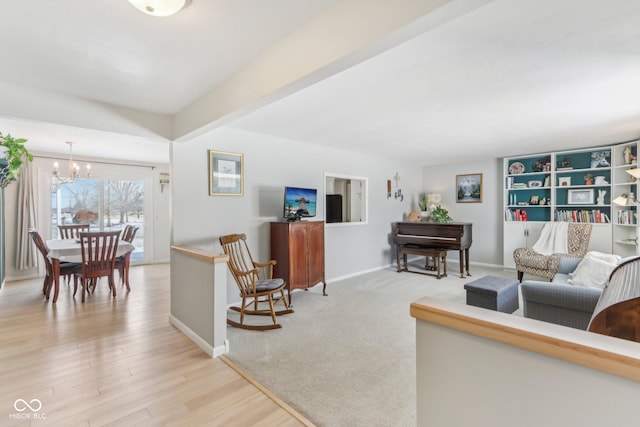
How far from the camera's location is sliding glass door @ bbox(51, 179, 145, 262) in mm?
5996

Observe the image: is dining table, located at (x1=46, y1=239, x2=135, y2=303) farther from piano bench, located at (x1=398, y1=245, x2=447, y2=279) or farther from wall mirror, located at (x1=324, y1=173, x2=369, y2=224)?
piano bench, located at (x1=398, y1=245, x2=447, y2=279)

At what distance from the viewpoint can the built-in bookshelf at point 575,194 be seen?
488 cm

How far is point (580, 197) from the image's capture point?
17.9 feet

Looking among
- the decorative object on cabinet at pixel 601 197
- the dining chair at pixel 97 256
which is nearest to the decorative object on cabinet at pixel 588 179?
the decorative object on cabinet at pixel 601 197

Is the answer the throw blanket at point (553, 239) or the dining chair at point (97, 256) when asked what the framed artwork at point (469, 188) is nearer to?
the throw blanket at point (553, 239)

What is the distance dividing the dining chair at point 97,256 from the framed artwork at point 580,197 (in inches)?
309

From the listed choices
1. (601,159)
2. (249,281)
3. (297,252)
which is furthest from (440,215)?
Result: (249,281)

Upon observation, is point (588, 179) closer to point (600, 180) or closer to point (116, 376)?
point (600, 180)

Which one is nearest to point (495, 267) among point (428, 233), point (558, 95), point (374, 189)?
point (428, 233)

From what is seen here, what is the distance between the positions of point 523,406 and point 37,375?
10.8ft

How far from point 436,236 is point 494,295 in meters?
2.81

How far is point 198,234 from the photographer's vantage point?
3633 millimetres

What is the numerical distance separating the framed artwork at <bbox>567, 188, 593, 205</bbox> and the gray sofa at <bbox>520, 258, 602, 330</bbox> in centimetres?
405

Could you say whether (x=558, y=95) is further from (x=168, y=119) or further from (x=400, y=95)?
(x=168, y=119)
